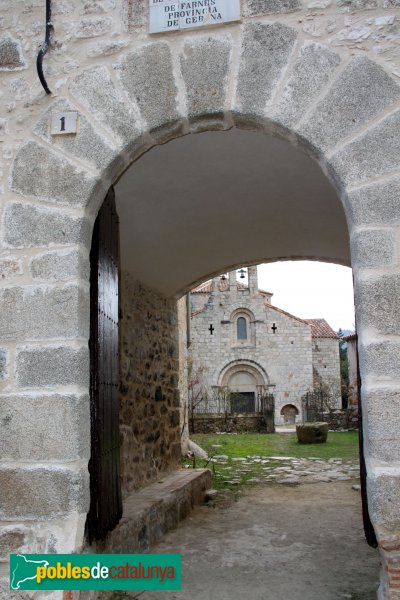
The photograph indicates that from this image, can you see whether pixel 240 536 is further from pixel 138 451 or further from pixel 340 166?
pixel 340 166

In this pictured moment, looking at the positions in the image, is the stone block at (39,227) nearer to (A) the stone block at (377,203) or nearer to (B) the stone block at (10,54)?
(B) the stone block at (10,54)

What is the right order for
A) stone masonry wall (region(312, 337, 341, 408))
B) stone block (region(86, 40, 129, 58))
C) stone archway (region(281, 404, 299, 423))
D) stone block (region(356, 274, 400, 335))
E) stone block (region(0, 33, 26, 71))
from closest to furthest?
1. stone block (region(356, 274, 400, 335))
2. stone block (region(86, 40, 129, 58))
3. stone block (region(0, 33, 26, 71))
4. stone archway (region(281, 404, 299, 423))
5. stone masonry wall (region(312, 337, 341, 408))

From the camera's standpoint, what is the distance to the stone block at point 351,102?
245 centimetres

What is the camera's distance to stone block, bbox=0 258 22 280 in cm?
269

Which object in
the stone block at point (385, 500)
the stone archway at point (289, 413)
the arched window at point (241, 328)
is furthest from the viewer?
the arched window at point (241, 328)

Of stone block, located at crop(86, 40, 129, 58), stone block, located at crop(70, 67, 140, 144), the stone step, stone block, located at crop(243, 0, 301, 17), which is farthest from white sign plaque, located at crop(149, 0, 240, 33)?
the stone step

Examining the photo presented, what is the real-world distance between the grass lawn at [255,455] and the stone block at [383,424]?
4530mm

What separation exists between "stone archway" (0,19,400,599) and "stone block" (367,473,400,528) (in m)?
0.01

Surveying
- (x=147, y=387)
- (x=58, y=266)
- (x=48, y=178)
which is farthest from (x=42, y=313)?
(x=147, y=387)

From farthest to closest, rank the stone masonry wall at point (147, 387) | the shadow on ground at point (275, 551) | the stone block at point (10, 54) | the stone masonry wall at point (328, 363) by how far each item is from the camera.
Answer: the stone masonry wall at point (328, 363) < the stone masonry wall at point (147, 387) < the shadow on ground at point (275, 551) < the stone block at point (10, 54)

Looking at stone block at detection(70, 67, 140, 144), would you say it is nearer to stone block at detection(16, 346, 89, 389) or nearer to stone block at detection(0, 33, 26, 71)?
stone block at detection(0, 33, 26, 71)

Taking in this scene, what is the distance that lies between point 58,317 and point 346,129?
1.59 metres

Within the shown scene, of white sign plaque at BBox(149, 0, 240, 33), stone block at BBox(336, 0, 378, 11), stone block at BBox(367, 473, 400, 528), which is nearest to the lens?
stone block at BBox(367, 473, 400, 528)

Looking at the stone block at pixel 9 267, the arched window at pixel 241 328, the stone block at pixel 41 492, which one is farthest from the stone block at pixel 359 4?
the arched window at pixel 241 328
